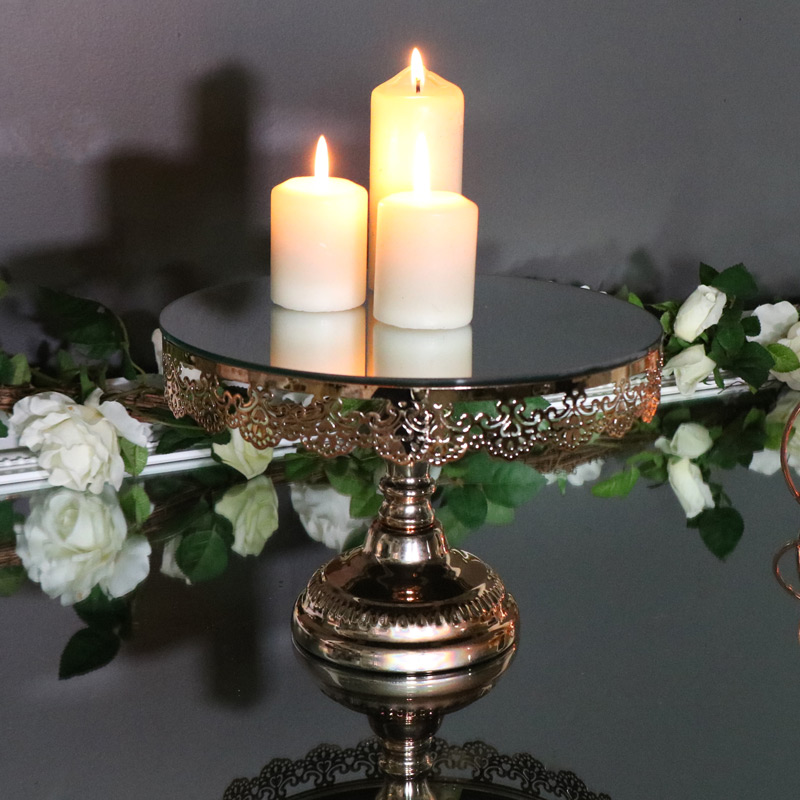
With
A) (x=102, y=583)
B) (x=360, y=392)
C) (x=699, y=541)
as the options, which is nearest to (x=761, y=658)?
(x=699, y=541)

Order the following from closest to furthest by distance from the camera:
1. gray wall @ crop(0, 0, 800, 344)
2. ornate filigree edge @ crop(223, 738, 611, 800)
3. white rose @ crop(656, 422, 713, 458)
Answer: ornate filigree edge @ crop(223, 738, 611, 800) → gray wall @ crop(0, 0, 800, 344) → white rose @ crop(656, 422, 713, 458)

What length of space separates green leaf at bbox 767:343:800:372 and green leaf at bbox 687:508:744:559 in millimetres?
240

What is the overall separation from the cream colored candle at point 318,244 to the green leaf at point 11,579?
0.77 feet

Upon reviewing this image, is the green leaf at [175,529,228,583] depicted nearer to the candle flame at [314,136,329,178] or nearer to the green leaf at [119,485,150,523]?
the green leaf at [119,485,150,523]

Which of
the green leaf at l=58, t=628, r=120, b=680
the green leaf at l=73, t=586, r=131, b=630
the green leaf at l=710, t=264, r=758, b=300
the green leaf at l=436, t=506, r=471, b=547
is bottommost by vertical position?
the green leaf at l=436, t=506, r=471, b=547

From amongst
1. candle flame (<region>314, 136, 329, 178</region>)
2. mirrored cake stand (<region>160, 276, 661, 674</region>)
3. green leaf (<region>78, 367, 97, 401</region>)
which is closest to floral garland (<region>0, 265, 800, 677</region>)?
green leaf (<region>78, 367, 97, 401</region>)

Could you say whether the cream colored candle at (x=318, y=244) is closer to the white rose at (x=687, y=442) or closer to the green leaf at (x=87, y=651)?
the green leaf at (x=87, y=651)

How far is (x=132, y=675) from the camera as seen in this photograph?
0.56 metres

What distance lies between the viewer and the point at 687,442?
36.4 inches

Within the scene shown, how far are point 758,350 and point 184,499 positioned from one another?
0.50 metres

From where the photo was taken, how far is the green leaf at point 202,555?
2.23 ft

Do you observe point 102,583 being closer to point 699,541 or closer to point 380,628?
point 380,628

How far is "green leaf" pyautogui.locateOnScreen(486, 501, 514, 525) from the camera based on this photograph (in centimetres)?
76

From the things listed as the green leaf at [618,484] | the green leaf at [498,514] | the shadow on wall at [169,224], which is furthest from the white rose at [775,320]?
the shadow on wall at [169,224]
